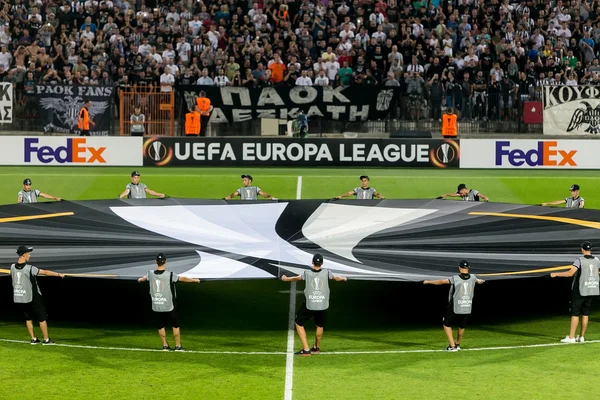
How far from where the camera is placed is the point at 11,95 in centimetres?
3981

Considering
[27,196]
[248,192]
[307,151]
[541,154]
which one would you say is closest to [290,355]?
[248,192]

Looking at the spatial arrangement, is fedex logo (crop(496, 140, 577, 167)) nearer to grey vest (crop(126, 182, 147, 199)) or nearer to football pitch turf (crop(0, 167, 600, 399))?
football pitch turf (crop(0, 167, 600, 399))

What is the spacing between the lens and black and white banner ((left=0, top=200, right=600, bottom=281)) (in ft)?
59.1

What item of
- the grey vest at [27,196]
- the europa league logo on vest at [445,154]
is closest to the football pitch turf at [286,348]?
the grey vest at [27,196]

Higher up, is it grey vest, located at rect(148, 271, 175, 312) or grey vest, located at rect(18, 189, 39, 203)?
grey vest, located at rect(18, 189, 39, 203)

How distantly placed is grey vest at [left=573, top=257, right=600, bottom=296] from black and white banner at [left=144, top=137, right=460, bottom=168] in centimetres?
2013

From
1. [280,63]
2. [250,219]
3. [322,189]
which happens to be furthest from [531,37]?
[250,219]

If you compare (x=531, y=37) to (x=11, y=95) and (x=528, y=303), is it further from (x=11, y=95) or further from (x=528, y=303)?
(x=528, y=303)

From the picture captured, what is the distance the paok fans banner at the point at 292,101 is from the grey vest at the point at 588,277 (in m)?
23.8

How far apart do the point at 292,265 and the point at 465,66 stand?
25378mm

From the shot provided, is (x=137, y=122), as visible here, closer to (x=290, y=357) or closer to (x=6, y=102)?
(x=6, y=102)

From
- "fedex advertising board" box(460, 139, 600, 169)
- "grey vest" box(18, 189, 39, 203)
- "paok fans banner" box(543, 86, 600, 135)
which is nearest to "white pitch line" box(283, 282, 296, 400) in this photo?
"grey vest" box(18, 189, 39, 203)

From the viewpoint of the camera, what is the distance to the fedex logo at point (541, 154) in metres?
36.9

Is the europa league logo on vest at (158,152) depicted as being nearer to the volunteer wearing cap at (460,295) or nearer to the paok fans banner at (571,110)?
the paok fans banner at (571,110)
